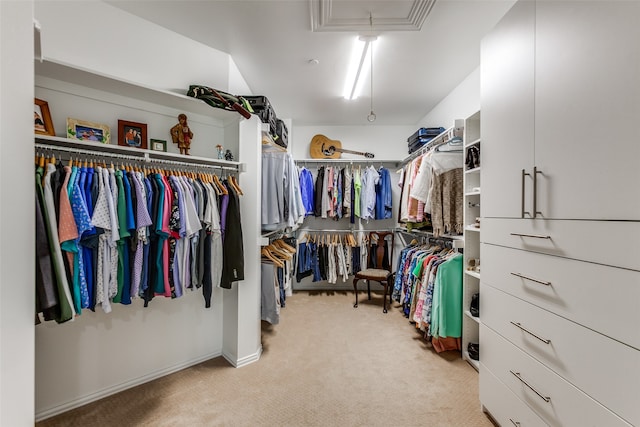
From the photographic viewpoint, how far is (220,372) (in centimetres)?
200

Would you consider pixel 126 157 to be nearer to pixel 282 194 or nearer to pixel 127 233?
pixel 127 233

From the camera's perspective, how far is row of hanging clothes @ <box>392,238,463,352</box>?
7.29 ft

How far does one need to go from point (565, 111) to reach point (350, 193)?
284 cm

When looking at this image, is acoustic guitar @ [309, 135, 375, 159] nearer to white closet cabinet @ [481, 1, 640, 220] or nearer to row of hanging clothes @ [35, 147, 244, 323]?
row of hanging clothes @ [35, 147, 244, 323]

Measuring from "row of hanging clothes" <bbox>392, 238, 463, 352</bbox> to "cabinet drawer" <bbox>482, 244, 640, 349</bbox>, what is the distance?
84 centimetres

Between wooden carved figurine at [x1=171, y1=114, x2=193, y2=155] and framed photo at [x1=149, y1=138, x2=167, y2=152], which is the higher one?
wooden carved figurine at [x1=171, y1=114, x2=193, y2=155]

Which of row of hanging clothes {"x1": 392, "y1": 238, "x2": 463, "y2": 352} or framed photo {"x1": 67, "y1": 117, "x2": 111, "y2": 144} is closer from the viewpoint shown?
framed photo {"x1": 67, "y1": 117, "x2": 111, "y2": 144}

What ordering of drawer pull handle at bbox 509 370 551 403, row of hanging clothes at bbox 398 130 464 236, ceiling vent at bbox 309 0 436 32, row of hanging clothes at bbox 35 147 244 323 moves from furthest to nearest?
row of hanging clothes at bbox 398 130 464 236
ceiling vent at bbox 309 0 436 32
row of hanging clothes at bbox 35 147 244 323
drawer pull handle at bbox 509 370 551 403

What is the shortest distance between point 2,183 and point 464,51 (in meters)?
2.91

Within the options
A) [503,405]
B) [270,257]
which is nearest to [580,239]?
[503,405]

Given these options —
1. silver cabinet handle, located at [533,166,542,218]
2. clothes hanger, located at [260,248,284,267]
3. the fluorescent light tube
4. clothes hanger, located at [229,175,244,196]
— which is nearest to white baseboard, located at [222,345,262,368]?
clothes hanger, located at [260,248,284,267]

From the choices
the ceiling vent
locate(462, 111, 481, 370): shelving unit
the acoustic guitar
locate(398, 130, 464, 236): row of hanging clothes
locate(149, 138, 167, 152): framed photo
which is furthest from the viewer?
the acoustic guitar

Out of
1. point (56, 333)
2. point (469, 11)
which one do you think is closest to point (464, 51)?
point (469, 11)

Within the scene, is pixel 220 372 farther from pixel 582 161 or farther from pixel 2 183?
pixel 582 161
